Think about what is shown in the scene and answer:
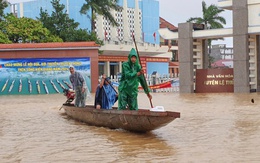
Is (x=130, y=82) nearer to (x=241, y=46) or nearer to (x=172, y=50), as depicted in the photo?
(x=241, y=46)

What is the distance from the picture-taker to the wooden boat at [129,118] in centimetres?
854

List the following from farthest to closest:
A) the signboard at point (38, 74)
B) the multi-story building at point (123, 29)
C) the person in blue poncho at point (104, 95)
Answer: the multi-story building at point (123, 29)
the signboard at point (38, 74)
the person in blue poncho at point (104, 95)

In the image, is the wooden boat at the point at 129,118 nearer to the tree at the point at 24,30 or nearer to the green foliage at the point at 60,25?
the tree at the point at 24,30

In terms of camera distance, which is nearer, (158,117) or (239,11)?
(158,117)

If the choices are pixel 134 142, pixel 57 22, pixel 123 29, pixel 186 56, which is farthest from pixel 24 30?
pixel 134 142

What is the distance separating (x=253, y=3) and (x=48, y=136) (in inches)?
724

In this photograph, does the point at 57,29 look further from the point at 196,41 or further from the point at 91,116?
the point at 91,116

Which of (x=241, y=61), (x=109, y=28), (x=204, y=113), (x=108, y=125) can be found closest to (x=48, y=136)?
(x=108, y=125)

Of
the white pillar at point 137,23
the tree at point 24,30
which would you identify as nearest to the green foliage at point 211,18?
the white pillar at point 137,23

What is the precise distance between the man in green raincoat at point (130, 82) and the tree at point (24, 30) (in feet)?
83.7

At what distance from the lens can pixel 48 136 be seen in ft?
32.1

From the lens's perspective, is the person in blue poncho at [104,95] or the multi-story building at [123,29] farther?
the multi-story building at [123,29]

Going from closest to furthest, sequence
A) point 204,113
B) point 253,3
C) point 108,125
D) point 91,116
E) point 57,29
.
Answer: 1. point 108,125
2. point 91,116
3. point 204,113
4. point 253,3
5. point 57,29

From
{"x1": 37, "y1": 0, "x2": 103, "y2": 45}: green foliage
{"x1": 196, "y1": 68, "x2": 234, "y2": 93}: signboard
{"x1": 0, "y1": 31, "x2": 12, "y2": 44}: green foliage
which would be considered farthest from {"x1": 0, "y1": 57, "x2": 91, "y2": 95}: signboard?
{"x1": 37, "y1": 0, "x2": 103, "y2": 45}: green foliage
